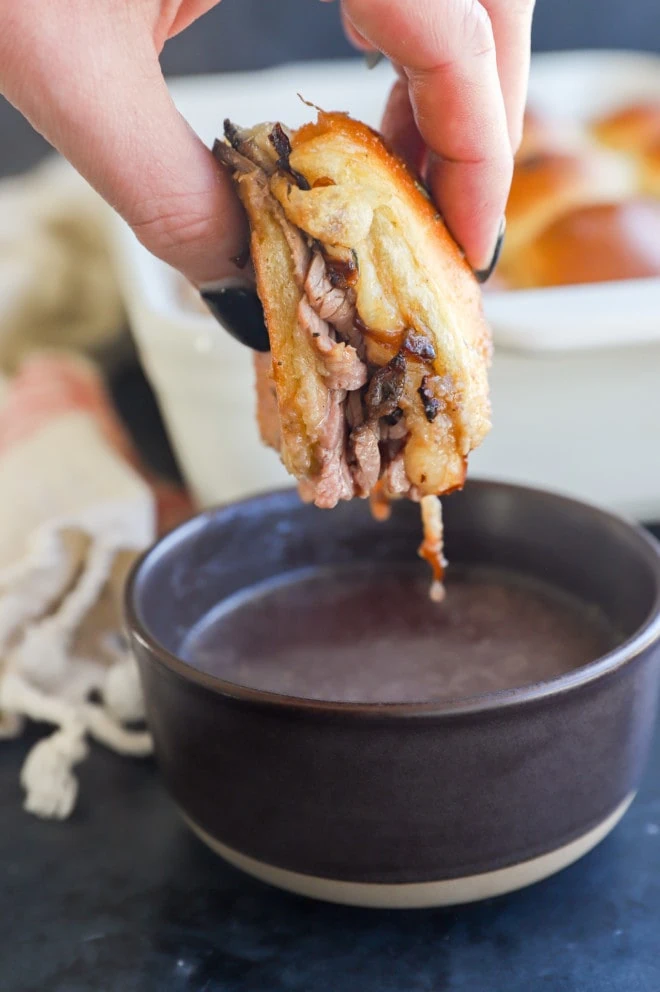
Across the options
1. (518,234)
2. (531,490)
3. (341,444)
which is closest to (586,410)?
(531,490)

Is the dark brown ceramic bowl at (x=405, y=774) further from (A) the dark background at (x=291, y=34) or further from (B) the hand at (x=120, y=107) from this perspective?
(A) the dark background at (x=291, y=34)

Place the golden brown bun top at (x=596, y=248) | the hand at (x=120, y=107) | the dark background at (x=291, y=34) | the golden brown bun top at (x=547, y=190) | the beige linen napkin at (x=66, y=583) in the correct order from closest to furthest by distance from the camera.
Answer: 1. the hand at (x=120, y=107)
2. the beige linen napkin at (x=66, y=583)
3. the golden brown bun top at (x=596, y=248)
4. the golden brown bun top at (x=547, y=190)
5. the dark background at (x=291, y=34)

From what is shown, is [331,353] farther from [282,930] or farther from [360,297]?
[282,930]

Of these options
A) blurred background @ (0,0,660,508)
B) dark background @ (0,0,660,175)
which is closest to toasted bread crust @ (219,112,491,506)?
blurred background @ (0,0,660,508)

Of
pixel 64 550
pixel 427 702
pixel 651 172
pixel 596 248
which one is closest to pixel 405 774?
pixel 427 702

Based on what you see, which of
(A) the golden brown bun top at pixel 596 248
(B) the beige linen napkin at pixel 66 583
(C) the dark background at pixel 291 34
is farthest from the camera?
(C) the dark background at pixel 291 34

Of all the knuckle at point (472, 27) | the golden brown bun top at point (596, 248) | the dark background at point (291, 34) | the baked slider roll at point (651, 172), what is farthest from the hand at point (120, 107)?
the dark background at point (291, 34)
